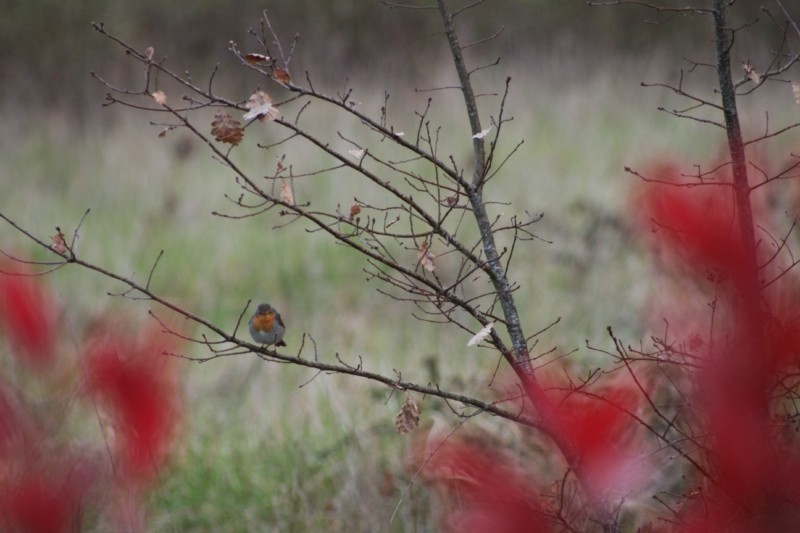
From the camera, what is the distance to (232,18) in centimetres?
1214

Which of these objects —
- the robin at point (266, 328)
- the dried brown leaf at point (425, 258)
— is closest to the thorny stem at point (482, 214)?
the dried brown leaf at point (425, 258)

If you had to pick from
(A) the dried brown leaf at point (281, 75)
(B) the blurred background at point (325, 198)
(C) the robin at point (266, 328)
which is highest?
(B) the blurred background at point (325, 198)

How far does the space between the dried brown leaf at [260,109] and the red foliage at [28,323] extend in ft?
1.43

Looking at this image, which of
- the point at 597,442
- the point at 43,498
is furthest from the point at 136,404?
the point at 597,442

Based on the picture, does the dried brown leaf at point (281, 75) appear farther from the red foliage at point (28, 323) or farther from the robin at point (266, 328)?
the robin at point (266, 328)

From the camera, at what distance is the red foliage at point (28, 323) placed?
1.47m

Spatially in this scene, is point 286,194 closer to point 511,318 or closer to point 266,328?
point 511,318

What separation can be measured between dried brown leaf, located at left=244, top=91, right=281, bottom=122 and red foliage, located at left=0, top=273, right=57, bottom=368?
0.44 metres

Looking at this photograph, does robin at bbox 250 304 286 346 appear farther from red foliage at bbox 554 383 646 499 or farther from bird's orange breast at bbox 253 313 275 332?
red foliage at bbox 554 383 646 499

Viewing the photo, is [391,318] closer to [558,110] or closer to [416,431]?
[416,431]

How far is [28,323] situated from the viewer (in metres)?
1.47

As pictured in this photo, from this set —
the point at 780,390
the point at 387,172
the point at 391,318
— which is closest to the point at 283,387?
the point at 391,318

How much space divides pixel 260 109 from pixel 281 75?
12 centimetres

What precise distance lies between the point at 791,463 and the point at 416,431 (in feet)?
6.73
